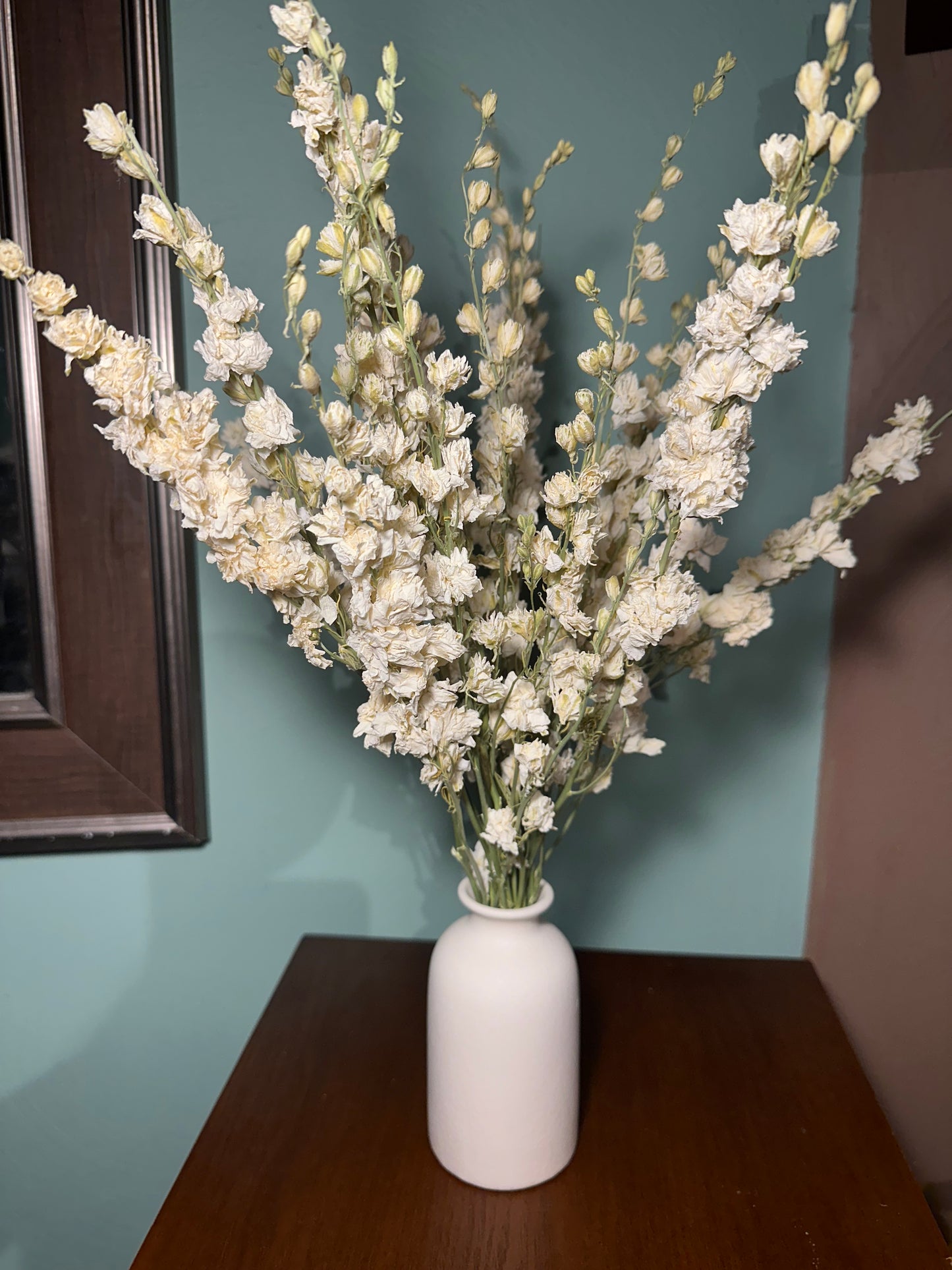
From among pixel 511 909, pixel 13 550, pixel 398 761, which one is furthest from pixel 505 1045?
pixel 13 550

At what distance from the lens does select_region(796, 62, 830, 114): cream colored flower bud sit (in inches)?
22.0

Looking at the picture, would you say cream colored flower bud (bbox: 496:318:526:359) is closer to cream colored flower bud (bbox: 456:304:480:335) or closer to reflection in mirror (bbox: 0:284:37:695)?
cream colored flower bud (bbox: 456:304:480:335)

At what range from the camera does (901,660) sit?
3.38 ft

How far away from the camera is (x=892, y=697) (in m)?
1.04

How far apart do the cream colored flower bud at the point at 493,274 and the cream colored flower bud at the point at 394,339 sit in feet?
0.28

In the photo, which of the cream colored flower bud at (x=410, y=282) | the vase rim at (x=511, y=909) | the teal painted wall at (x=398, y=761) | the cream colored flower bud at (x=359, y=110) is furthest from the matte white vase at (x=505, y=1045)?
the cream colored flower bud at (x=359, y=110)

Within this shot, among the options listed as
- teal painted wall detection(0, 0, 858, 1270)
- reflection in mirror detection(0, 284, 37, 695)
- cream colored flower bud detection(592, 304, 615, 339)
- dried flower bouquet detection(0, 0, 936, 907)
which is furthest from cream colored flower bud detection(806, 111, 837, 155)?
reflection in mirror detection(0, 284, 37, 695)

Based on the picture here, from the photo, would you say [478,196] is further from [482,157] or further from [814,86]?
[814,86]

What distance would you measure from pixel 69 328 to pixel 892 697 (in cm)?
87

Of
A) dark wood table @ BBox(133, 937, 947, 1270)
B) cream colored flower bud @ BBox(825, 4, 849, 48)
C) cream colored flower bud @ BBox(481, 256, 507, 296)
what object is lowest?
dark wood table @ BBox(133, 937, 947, 1270)

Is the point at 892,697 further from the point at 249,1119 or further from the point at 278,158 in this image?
the point at 278,158

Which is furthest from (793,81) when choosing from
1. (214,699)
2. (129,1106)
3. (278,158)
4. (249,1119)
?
(129,1106)

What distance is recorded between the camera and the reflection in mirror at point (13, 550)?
1052 millimetres

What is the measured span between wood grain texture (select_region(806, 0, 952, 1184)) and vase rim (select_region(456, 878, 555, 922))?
434 millimetres
